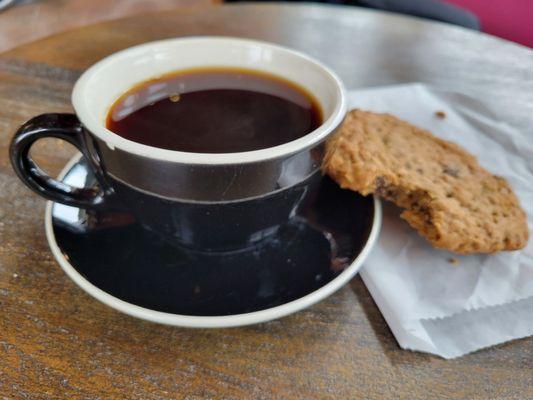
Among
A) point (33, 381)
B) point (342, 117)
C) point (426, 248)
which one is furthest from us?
point (426, 248)

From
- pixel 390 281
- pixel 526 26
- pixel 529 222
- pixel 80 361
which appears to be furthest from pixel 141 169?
pixel 526 26

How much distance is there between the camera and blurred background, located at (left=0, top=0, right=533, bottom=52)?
62.8 inches

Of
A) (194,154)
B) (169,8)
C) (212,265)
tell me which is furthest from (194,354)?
(169,8)

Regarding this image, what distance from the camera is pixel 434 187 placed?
2.14 ft

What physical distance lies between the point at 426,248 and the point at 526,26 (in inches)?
54.6

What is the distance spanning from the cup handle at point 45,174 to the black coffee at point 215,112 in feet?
0.17

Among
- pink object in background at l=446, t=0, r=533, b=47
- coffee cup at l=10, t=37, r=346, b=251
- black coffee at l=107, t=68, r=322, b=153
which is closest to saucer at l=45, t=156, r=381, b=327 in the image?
coffee cup at l=10, t=37, r=346, b=251

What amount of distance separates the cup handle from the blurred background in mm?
862

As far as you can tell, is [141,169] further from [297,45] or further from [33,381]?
[297,45]

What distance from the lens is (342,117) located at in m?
0.57

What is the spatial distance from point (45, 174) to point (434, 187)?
0.53 metres

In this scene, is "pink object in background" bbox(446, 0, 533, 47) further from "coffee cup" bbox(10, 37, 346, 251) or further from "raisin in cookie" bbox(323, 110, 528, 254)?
"coffee cup" bbox(10, 37, 346, 251)

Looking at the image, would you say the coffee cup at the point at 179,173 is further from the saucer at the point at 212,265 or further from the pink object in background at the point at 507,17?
the pink object in background at the point at 507,17

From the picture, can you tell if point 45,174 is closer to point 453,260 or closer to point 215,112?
point 215,112
